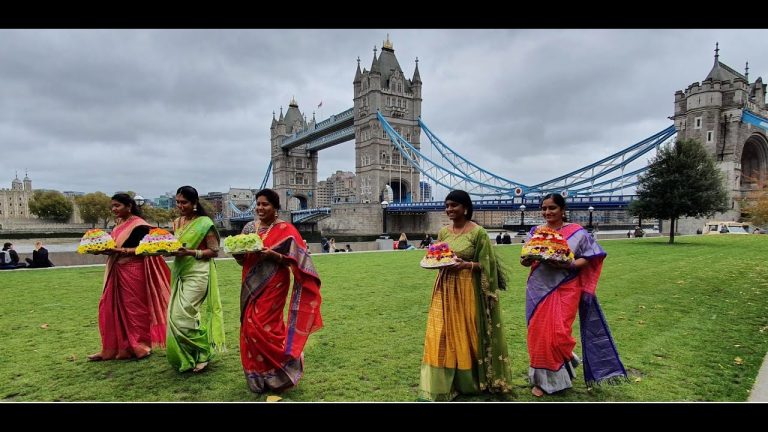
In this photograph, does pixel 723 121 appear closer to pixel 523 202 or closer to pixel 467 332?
pixel 523 202

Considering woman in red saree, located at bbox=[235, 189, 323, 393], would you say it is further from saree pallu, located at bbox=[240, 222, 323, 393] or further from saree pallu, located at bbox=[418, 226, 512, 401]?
saree pallu, located at bbox=[418, 226, 512, 401]

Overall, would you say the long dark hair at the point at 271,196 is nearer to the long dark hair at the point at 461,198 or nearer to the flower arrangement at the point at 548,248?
the long dark hair at the point at 461,198

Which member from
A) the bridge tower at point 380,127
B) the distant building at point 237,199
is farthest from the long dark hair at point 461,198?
the distant building at point 237,199

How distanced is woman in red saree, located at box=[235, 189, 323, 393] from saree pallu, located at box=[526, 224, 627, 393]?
6.61 feet

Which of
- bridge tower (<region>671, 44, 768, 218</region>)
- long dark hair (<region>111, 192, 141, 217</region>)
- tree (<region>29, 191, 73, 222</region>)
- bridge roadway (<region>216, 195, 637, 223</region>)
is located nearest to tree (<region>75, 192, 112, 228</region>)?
tree (<region>29, 191, 73, 222</region>)

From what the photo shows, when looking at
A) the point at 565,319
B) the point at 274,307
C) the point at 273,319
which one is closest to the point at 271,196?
the point at 274,307

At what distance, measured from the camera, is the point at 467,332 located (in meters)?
3.60

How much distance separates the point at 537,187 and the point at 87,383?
5226cm

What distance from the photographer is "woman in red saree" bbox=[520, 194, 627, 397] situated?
144 inches

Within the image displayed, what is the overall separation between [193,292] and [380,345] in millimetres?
2310

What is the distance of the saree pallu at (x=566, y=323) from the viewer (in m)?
3.65
